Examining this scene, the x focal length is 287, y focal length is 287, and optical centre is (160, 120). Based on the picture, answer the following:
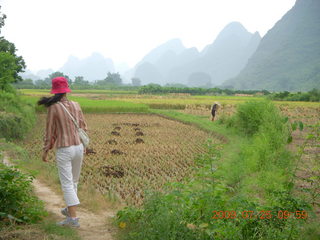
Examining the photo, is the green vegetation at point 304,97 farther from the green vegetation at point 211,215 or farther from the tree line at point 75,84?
the tree line at point 75,84

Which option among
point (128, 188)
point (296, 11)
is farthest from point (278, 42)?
point (128, 188)

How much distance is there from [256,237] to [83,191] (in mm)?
3186

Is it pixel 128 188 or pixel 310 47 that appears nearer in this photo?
pixel 128 188

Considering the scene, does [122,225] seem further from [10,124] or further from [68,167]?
[10,124]

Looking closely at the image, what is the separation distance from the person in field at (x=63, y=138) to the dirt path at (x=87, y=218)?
22cm

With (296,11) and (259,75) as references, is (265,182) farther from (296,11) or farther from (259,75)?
(296,11)

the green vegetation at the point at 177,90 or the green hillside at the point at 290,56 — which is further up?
the green hillside at the point at 290,56

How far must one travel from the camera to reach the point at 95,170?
22.5 feet

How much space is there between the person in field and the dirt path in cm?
22

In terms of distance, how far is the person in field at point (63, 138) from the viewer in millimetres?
3406
